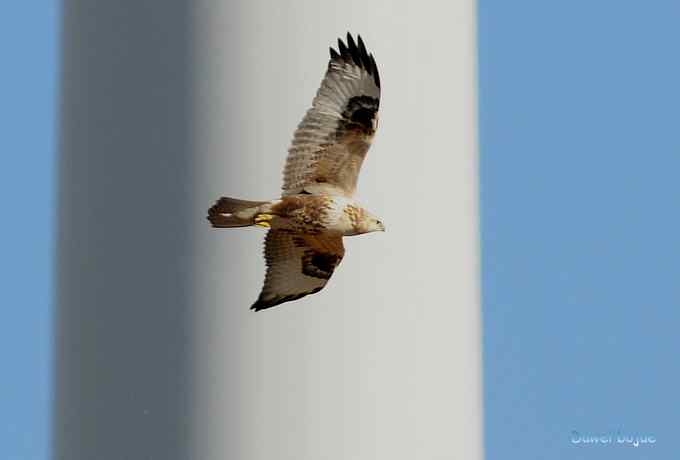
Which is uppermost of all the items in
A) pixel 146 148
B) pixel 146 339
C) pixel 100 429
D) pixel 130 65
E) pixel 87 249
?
pixel 130 65

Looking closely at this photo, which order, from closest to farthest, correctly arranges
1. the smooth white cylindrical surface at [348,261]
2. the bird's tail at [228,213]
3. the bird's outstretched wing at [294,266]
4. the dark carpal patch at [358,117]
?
1. the bird's tail at [228,213]
2. the dark carpal patch at [358,117]
3. the bird's outstretched wing at [294,266]
4. the smooth white cylindrical surface at [348,261]

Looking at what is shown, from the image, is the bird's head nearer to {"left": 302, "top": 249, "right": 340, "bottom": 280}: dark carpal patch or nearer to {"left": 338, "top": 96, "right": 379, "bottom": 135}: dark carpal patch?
{"left": 338, "top": 96, "right": 379, "bottom": 135}: dark carpal patch

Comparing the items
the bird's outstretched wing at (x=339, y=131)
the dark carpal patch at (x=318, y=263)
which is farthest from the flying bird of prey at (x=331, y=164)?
the dark carpal patch at (x=318, y=263)

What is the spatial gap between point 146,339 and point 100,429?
0.74 meters

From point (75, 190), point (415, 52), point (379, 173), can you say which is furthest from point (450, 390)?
point (75, 190)

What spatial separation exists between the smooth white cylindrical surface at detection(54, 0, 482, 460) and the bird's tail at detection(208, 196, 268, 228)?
2180 millimetres

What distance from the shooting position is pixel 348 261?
8.62m

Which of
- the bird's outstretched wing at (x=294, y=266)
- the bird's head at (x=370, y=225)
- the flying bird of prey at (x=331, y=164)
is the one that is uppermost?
the flying bird of prey at (x=331, y=164)

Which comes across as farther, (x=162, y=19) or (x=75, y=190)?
(x=75, y=190)

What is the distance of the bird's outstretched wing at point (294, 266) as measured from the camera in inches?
252

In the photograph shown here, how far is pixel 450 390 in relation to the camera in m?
8.92

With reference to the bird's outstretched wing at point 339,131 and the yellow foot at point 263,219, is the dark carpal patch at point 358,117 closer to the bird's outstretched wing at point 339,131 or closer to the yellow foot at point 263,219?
the bird's outstretched wing at point 339,131

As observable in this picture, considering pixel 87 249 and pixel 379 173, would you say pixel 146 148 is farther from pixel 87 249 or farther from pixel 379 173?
pixel 379 173

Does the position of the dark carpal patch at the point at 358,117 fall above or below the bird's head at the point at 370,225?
above
